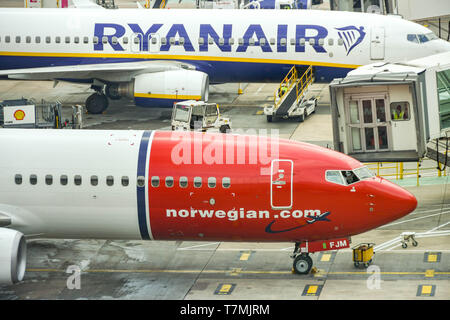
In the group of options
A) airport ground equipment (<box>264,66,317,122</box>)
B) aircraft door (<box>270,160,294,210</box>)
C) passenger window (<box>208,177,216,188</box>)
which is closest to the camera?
aircraft door (<box>270,160,294,210</box>)

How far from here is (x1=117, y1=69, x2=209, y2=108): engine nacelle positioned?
45438mm

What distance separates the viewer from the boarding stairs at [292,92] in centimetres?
4628

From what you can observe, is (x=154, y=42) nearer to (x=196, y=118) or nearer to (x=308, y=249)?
(x=196, y=118)

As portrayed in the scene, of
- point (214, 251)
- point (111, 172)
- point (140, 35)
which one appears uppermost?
point (140, 35)

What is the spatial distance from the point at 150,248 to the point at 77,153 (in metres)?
5.01

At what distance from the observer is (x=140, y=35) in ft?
155

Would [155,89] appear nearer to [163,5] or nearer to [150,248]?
[150,248]

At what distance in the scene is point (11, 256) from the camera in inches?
1002

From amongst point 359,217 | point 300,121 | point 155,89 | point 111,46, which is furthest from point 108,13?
point 359,217

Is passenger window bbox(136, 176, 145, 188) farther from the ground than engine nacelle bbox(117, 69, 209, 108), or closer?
closer

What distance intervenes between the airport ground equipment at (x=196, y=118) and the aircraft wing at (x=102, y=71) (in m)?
4.54

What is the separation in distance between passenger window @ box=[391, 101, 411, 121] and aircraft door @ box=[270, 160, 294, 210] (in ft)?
23.1

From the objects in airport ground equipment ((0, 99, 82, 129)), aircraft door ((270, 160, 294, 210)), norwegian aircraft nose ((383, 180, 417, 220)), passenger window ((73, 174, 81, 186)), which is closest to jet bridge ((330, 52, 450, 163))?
norwegian aircraft nose ((383, 180, 417, 220))

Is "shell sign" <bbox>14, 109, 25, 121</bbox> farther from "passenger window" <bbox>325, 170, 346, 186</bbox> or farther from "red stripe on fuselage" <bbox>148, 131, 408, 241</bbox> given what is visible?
"passenger window" <bbox>325, 170, 346, 186</bbox>
